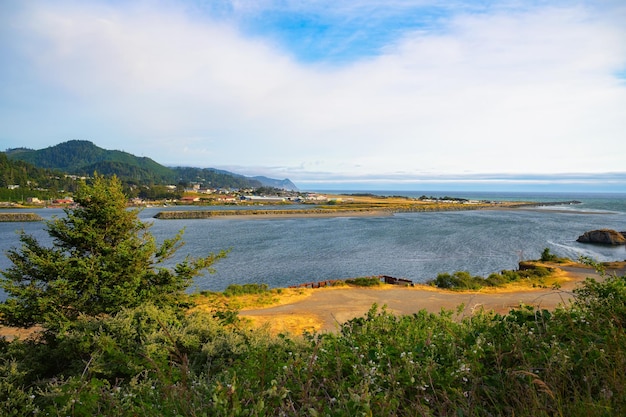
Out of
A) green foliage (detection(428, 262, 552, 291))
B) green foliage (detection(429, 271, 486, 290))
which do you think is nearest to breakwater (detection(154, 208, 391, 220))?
green foliage (detection(428, 262, 552, 291))

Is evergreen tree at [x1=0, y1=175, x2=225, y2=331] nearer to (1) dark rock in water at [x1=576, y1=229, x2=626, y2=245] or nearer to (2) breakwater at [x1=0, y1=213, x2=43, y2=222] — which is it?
(1) dark rock in water at [x1=576, y1=229, x2=626, y2=245]

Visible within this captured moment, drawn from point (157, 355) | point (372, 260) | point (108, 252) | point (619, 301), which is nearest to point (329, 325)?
point (108, 252)

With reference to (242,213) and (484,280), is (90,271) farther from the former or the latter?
(242,213)

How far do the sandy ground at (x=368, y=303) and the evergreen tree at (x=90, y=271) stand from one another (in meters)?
5.81

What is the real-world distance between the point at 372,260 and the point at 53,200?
149 m

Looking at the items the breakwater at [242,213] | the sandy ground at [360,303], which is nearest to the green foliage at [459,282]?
the sandy ground at [360,303]

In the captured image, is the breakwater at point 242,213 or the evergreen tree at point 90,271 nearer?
the evergreen tree at point 90,271

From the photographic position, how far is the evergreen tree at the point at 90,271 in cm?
1009

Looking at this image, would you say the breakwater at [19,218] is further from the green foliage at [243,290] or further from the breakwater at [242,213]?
the green foliage at [243,290]

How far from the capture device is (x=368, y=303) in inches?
825

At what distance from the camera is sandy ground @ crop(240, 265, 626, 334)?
686 inches

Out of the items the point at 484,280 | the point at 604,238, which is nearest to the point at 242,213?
the point at 604,238

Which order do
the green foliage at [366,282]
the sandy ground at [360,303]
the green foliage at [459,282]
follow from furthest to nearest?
1. the green foliage at [366,282]
2. the green foliage at [459,282]
3. the sandy ground at [360,303]

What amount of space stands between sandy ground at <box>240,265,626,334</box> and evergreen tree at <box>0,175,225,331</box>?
581cm
